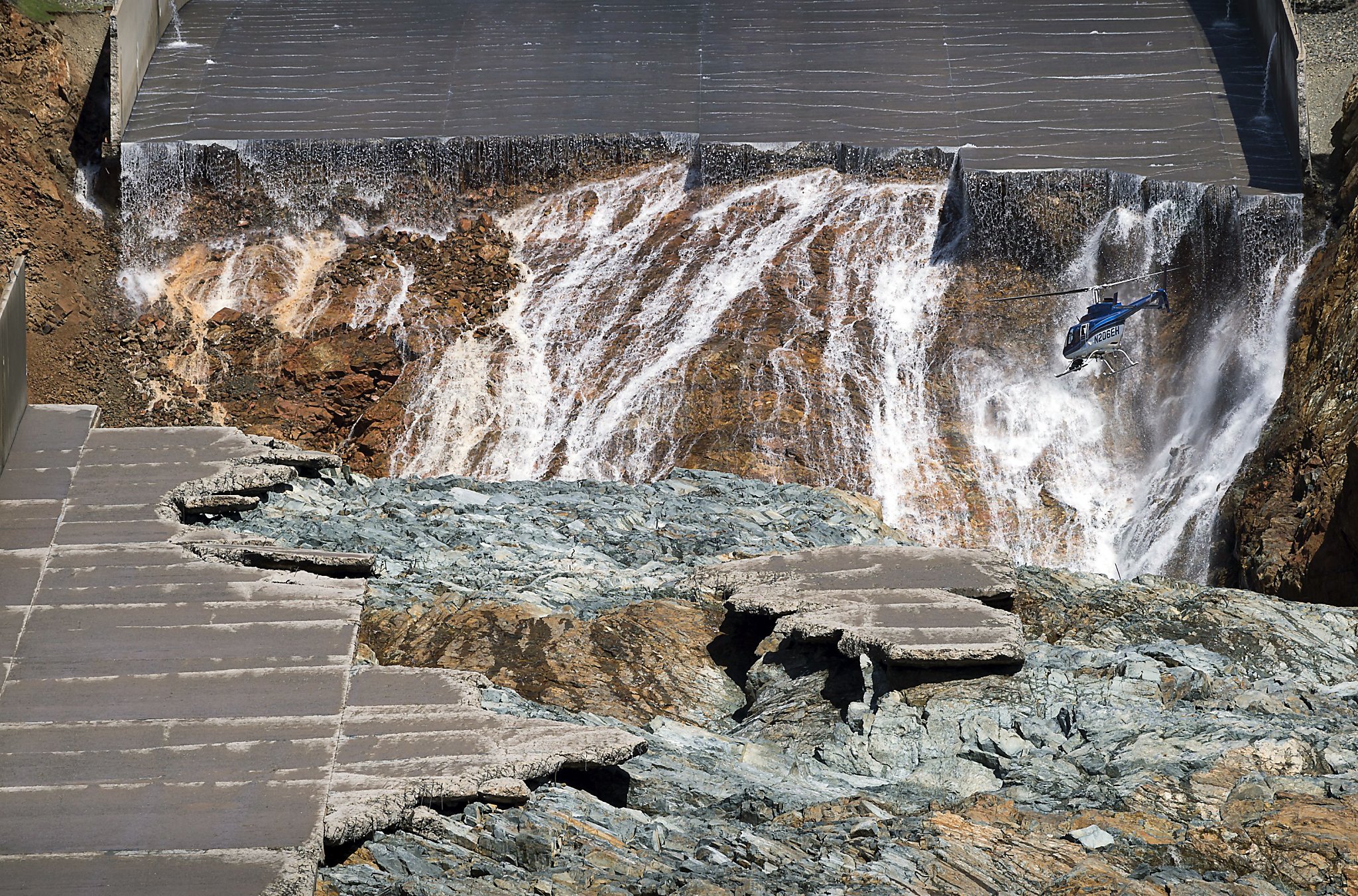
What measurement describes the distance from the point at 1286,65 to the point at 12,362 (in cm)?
2213

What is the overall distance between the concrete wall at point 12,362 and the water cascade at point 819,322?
1281cm

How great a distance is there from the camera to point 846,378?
79.7 ft

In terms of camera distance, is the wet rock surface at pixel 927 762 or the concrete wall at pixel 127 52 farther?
the concrete wall at pixel 127 52

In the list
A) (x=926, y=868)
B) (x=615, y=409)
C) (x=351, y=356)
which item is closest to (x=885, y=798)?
(x=926, y=868)

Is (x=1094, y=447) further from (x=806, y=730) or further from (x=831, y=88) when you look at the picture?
(x=806, y=730)

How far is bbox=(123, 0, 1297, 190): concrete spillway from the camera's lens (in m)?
26.7

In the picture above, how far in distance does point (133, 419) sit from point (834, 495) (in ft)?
44.3

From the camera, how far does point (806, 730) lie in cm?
982

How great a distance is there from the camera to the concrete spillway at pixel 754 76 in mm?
26719

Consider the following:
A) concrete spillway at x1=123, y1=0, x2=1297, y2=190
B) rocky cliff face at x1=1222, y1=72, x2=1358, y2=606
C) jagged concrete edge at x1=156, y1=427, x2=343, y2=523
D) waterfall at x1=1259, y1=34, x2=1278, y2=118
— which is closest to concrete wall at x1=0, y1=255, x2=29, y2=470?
jagged concrete edge at x1=156, y1=427, x2=343, y2=523

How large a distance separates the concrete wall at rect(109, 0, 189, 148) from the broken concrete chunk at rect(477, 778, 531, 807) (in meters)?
22.6

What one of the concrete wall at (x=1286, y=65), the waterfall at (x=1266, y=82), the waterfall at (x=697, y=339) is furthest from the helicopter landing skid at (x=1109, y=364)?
the waterfall at (x=1266, y=82)

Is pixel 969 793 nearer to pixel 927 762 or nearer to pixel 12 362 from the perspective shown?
pixel 927 762

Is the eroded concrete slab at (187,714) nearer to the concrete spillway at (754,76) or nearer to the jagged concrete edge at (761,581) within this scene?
the jagged concrete edge at (761,581)
